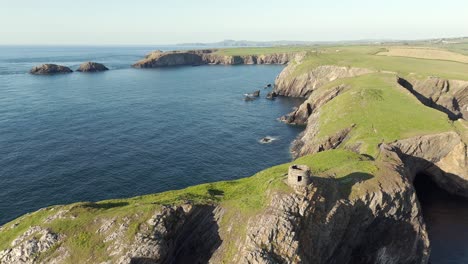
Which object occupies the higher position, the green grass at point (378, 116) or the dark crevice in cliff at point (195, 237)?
the green grass at point (378, 116)

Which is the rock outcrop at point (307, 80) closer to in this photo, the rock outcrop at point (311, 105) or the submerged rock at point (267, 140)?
the rock outcrop at point (311, 105)

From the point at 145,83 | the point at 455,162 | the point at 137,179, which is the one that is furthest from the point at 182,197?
the point at 145,83

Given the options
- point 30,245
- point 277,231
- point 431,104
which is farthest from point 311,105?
point 30,245

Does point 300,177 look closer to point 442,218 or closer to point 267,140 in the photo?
point 442,218

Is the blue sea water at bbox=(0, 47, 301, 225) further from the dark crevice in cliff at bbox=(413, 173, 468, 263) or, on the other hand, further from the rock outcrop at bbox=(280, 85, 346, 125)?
the dark crevice in cliff at bbox=(413, 173, 468, 263)

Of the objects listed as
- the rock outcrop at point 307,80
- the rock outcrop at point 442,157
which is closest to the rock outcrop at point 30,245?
the rock outcrop at point 442,157
